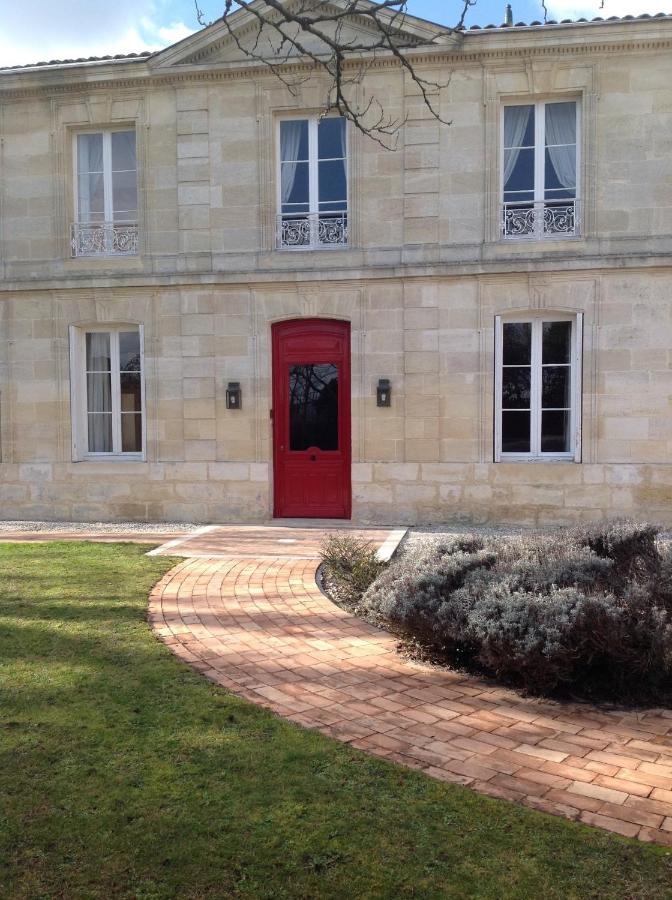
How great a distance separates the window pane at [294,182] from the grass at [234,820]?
28.9 ft

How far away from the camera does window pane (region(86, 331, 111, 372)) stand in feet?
39.0

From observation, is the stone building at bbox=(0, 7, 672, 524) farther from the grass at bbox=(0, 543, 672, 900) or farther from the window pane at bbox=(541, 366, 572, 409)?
the grass at bbox=(0, 543, 672, 900)

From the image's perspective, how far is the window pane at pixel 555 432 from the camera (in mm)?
10867

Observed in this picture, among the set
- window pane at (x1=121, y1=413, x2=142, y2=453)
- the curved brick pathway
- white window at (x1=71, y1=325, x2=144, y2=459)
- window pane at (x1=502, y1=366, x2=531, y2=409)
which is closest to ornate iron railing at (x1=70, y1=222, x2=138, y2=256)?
white window at (x1=71, y1=325, x2=144, y2=459)

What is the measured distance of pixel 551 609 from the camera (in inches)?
168

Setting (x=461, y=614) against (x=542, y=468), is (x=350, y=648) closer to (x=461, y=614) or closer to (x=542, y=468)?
(x=461, y=614)

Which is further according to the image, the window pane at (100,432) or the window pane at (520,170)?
the window pane at (100,432)

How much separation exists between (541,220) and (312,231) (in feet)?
11.0

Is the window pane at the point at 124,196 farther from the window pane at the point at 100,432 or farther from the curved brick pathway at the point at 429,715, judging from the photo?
the curved brick pathway at the point at 429,715

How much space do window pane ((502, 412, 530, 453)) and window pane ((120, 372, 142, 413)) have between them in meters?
5.69

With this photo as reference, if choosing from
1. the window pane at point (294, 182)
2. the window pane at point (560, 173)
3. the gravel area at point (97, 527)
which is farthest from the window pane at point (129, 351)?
the window pane at point (560, 173)

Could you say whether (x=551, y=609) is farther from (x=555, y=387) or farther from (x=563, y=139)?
(x=563, y=139)

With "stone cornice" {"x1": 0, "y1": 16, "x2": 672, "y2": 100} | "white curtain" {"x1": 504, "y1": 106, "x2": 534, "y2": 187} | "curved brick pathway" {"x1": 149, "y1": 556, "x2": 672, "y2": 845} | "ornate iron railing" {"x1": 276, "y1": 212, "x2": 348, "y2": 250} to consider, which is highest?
"stone cornice" {"x1": 0, "y1": 16, "x2": 672, "y2": 100}

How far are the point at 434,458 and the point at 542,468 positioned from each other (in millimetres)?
1539
